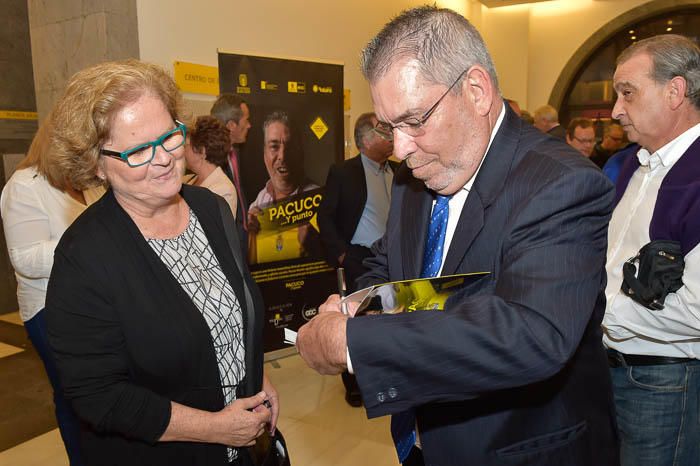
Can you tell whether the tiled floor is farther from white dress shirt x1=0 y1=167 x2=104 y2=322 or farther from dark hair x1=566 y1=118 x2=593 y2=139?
dark hair x1=566 y1=118 x2=593 y2=139

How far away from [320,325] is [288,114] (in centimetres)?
369

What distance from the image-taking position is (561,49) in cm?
944

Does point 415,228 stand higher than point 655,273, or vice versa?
point 415,228

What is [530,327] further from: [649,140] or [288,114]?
[288,114]

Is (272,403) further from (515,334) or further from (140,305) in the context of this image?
(515,334)

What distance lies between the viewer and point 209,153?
11.0ft

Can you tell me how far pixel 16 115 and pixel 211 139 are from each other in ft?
12.5

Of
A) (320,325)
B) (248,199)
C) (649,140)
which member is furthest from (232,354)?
(248,199)

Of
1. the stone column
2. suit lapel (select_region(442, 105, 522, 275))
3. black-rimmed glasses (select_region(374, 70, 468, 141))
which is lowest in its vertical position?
suit lapel (select_region(442, 105, 522, 275))

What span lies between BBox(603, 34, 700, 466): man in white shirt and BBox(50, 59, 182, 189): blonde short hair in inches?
62.8

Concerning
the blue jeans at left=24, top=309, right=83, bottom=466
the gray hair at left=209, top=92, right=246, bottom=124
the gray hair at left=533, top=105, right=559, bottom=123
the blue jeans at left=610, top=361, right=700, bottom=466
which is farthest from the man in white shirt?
the gray hair at left=533, top=105, right=559, bottom=123

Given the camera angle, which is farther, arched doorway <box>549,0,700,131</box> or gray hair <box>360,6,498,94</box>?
arched doorway <box>549,0,700,131</box>

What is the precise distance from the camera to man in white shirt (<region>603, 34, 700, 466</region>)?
1699 mm

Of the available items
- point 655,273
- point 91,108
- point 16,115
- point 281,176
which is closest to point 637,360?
point 655,273
